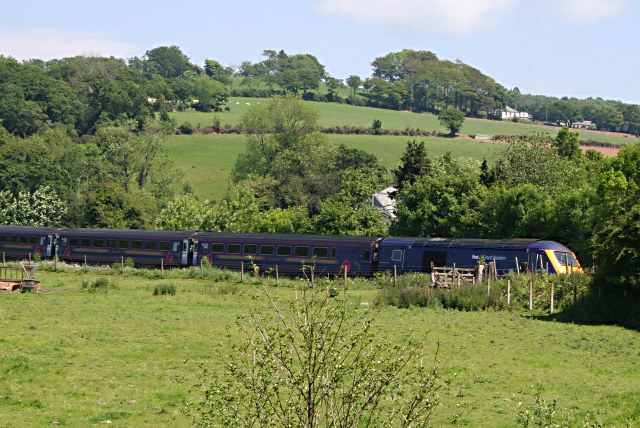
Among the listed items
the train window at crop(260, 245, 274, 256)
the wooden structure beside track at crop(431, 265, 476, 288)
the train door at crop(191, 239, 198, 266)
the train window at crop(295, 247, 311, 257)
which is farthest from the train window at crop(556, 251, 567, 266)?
the train door at crop(191, 239, 198, 266)

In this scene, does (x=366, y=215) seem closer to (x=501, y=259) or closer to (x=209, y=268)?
(x=209, y=268)

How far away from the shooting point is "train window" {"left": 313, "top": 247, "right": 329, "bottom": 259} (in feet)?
194

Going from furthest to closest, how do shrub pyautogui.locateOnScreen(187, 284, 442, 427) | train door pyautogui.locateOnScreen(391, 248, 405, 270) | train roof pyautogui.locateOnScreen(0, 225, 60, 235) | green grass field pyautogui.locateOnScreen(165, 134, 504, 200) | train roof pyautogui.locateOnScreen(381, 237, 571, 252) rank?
green grass field pyautogui.locateOnScreen(165, 134, 504, 200) < train roof pyautogui.locateOnScreen(0, 225, 60, 235) < train door pyautogui.locateOnScreen(391, 248, 405, 270) < train roof pyautogui.locateOnScreen(381, 237, 571, 252) < shrub pyautogui.locateOnScreen(187, 284, 442, 427)

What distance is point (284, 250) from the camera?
60.9 meters

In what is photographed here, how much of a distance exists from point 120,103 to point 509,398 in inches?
6267

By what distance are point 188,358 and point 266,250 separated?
33464mm

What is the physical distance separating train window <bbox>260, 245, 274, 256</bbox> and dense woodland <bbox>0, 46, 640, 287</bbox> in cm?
1539

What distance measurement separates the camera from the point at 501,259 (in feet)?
173

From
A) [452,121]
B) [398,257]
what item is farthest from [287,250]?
[452,121]

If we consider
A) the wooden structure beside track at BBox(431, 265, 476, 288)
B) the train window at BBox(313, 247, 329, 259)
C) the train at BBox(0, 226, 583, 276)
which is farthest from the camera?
the train window at BBox(313, 247, 329, 259)

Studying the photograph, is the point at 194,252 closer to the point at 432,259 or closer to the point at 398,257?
the point at 398,257

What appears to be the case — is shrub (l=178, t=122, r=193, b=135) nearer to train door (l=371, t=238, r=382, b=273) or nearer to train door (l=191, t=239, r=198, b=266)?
train door (l=191, t=239, r=198, b=266)

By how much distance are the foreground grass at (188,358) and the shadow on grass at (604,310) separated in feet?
4.69

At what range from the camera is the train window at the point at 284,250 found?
6066 cm
